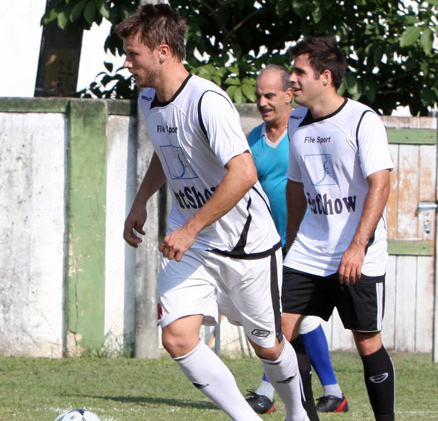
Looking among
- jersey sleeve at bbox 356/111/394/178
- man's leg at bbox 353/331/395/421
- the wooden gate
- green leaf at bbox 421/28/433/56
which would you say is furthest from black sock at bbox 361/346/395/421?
green leaf at bbox 421/28/433/56

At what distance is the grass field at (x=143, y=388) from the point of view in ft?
19.5

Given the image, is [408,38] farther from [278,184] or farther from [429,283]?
[278,184]

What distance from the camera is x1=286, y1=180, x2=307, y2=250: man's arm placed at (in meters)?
5.44

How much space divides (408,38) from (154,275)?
270 cm

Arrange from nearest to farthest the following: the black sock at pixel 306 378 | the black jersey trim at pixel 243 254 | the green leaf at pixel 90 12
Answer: the black jersey trim at pixel 243 254
the black sock at pixel 306 378
the green leaf at pixel 90 12

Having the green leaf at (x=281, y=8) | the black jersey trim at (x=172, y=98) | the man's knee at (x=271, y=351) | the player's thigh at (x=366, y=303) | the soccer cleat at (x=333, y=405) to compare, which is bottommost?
the soccer cleat at (x=333, y=405)

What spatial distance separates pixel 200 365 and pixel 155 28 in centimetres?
143

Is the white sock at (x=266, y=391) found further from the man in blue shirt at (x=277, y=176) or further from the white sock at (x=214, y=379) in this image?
the white sock at (x=214, y=379)

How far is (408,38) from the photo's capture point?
8148 millimetres

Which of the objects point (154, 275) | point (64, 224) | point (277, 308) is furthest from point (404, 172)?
point (277, 308)

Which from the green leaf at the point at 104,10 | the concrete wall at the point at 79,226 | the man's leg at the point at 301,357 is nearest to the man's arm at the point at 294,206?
the man's leg at the point at 301,357

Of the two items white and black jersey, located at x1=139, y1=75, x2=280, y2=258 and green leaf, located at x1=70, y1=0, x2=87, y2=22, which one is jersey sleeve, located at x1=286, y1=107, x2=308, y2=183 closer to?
white and black jersey, located at x1=139, y1=75, x2=280, y2=258

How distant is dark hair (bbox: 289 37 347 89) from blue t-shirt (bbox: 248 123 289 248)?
3.53ft

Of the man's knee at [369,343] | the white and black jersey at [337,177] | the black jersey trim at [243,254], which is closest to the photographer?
the black jersey trim at [243,254]
